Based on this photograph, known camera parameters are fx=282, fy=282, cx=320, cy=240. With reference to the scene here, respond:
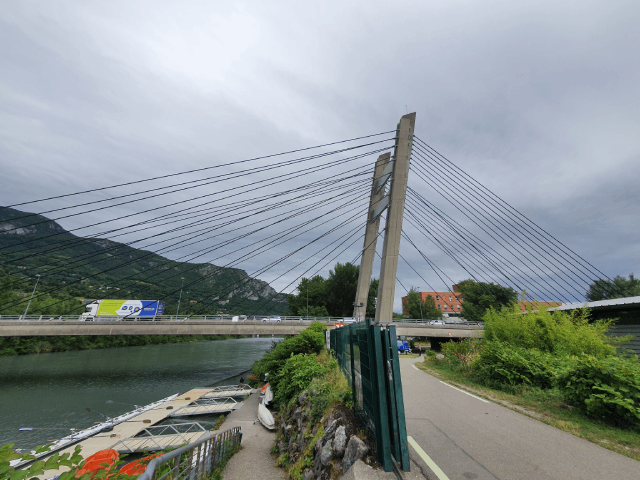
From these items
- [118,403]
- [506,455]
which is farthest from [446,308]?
[506,455]

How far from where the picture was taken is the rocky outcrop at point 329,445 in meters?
5.20

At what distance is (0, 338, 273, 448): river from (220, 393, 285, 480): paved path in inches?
344

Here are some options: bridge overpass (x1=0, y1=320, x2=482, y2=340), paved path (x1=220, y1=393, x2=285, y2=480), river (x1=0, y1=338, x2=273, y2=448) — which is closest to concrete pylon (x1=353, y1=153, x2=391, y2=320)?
paved path (x1=220, y1=393, x2=285, y2=480)

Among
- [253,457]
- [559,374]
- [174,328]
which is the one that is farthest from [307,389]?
[174,328]

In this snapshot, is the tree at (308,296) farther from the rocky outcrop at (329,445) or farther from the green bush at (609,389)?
the green bush at (609,389)

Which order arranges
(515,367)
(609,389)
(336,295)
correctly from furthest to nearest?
(336,295), (515,367), (609,389)

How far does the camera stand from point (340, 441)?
574cm

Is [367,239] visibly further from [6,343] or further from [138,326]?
[6,343]

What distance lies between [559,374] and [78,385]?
38661mm

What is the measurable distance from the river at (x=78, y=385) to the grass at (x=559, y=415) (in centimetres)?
1776

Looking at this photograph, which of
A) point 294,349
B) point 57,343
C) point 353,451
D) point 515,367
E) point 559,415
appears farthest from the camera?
point 57,343

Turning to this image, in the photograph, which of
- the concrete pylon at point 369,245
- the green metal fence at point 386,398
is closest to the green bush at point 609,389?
the green metal fence at point 386,398

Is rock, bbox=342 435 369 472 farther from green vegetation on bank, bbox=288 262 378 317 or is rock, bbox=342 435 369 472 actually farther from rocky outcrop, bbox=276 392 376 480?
green vegetation on bank, bbox=288 262 378 317

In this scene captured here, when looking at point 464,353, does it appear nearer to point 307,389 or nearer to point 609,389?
point 609,389
